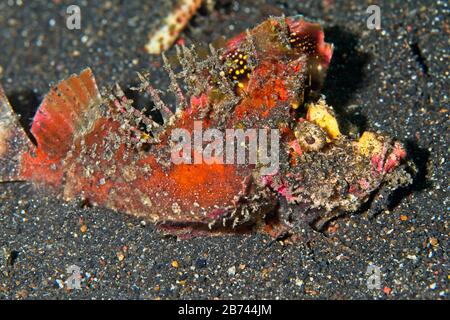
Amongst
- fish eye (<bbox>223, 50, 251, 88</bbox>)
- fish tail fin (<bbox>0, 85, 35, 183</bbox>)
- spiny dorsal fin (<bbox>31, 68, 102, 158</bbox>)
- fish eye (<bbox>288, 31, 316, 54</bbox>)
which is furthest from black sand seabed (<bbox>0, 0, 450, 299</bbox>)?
fish eye (<bbox>223, 50, 251, 88</bbox>)

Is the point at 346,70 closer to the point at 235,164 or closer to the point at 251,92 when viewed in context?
the point at 251,92

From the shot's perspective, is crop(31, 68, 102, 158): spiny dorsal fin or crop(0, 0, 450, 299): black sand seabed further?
crop(31, 68, 102, 158): spiny dorsal fin

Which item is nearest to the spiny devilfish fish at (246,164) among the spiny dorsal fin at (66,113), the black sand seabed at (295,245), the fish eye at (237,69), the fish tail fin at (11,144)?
the fish eye at (237,69)

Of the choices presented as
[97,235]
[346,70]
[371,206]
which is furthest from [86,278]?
[346,70]

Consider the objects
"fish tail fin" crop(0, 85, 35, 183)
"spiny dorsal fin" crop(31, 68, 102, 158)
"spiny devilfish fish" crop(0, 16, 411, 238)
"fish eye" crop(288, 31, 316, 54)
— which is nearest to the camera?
"spiny devilfish fish" crop(0, 16, 411, 238)

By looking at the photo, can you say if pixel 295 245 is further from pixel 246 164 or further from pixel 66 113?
pixel 66 113

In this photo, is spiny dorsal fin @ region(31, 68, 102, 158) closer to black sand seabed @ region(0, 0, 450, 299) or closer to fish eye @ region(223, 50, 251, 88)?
black sand seabed @ region(0, 0, 450, 299)

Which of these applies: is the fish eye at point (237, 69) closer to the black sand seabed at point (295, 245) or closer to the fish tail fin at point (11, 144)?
the black sand seabed at point (295, 245)
